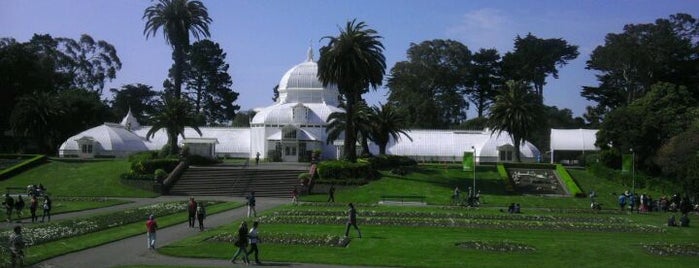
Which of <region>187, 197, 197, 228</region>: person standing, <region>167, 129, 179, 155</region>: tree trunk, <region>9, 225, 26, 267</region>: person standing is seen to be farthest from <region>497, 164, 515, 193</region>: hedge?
<region>9, 225, 26, 267</region>: person standing

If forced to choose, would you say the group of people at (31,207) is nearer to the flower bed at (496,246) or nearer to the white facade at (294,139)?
the flower bed at (496,246)

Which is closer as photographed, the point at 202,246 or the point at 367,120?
the point at 202,246

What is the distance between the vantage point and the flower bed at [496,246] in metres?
27.9

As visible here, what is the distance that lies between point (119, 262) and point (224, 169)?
146 feet

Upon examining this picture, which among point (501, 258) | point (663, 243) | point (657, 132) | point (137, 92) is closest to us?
point (501, 258)

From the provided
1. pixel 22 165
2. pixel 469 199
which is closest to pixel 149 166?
pixel 22 165

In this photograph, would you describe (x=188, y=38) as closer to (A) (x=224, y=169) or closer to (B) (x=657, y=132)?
(A) (x=224, y=169)

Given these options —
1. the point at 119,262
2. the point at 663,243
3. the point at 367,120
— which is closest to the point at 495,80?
the point at 367,120

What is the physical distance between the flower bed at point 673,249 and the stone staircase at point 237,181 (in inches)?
1394

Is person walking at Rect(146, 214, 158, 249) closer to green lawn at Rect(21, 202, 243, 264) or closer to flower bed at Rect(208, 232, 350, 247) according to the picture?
green lawn at Rect(21, 202, 243, 264)

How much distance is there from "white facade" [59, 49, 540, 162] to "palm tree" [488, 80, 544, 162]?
874 centimetres

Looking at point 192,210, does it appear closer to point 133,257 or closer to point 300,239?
point 300,239

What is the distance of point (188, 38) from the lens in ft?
279

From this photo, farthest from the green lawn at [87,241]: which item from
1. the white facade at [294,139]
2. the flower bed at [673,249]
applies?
the white facade at [294,139]
